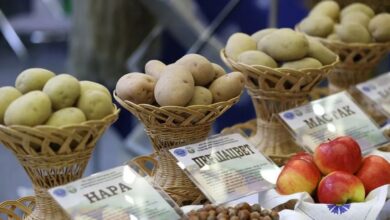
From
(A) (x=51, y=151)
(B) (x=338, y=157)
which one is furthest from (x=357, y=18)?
(A) (x=51, y=151)

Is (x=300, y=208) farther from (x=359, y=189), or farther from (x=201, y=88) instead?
(x=201, y=88)

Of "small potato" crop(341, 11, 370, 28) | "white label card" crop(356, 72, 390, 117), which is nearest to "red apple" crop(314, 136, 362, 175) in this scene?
"white label card" crop(356, 72, 390, 117)

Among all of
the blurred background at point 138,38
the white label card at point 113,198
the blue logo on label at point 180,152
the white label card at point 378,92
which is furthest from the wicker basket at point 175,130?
the blurred background at point 138,38

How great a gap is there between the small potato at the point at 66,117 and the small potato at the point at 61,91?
2cm

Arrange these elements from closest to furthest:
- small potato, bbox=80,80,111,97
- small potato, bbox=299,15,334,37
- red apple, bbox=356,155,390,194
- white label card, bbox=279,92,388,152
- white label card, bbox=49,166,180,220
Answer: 1. white label card, bbox=49,166,180,220
2. small potato, bbox=80,80,111,97
3. red apple, bbox=356,155,390,194
4. white label card, bbox=279,92,388,152
5. small potato, bbox=299,15,334,37

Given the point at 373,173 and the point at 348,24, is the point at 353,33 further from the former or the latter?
the point at 373,173

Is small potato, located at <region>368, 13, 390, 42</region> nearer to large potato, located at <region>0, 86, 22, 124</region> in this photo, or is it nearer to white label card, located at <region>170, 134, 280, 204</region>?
white label card, located at <region>170, 134, 280, 204</region>

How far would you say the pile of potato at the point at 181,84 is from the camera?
1.06m

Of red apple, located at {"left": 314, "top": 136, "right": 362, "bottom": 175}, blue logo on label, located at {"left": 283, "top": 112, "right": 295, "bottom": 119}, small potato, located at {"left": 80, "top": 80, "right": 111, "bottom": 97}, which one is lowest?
red apple, located at {"left": 314, "top": 136, "right": 362, "bottom": 175}

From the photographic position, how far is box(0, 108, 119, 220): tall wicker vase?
Answer: 91 cm

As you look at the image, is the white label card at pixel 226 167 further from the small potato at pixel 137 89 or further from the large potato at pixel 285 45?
the large potato at pixel 285 45

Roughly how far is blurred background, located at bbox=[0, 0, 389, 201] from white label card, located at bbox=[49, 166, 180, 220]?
1.74 metres

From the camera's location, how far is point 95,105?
97cm

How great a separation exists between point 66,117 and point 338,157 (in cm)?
47
